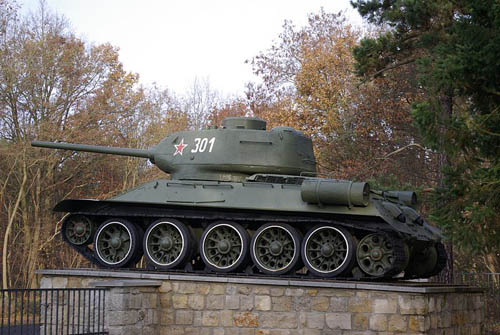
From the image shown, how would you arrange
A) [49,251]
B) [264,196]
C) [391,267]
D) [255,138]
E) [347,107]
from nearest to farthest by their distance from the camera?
1. [391,267]
2. [264,196]
3. [255,138]
4. [347,107]
5. [49,251]

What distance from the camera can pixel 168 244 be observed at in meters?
15.2

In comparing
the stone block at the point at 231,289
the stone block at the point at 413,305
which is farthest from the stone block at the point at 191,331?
the stone block at the point at 413,305

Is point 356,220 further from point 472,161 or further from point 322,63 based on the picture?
point 322,63

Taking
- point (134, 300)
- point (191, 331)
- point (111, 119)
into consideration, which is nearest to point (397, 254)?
point (191, 331)

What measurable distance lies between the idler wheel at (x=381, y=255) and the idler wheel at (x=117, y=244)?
188 inches

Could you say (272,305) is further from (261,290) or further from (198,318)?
(198,318)

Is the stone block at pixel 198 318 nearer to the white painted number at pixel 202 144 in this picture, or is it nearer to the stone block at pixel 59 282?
the stone block at pixel 59 282

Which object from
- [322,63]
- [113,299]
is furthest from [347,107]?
[113,299]

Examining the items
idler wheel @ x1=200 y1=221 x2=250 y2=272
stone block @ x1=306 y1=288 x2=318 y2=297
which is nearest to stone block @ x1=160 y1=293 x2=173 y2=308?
idler wheel @ x1=200 y1=221 x2=250 y2=272

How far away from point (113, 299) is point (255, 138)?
459 cm

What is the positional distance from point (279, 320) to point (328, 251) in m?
1.57

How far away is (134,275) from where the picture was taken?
14.7 metres

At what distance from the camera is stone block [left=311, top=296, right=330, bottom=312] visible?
1343cm

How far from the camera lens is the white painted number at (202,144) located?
15844mm
